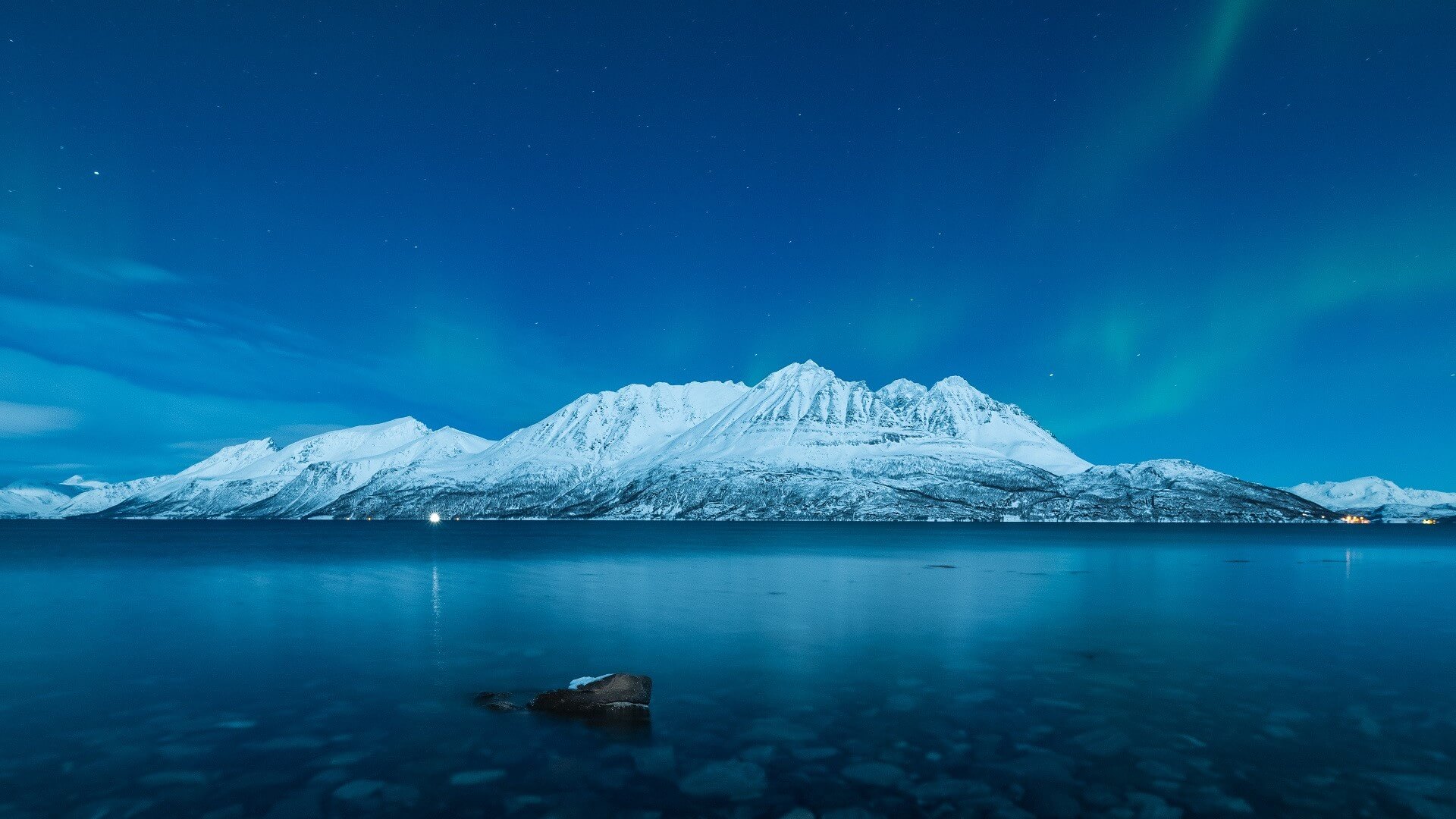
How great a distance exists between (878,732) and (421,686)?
48.2 feet

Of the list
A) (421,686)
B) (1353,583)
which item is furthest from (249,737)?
(1353,583)

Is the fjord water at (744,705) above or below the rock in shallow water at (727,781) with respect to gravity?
below

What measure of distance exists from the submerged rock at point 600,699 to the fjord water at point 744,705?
890 mm

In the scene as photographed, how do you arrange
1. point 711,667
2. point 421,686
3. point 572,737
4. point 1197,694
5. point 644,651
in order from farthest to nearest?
point 644,651
point 711,667
point 421,686
point 1197,694
point 572,737

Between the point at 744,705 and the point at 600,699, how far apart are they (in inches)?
162

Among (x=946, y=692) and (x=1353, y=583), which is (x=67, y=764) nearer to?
(x=946, y=692)

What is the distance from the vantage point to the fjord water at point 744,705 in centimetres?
1565

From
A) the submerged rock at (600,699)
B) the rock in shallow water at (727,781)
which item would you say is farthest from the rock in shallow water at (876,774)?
the submerged rock at (600,699)

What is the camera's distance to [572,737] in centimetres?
1934

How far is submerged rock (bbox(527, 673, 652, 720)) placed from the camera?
2161 centimetres

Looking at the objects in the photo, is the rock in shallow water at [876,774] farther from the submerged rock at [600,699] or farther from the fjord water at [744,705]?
the submerged rock at [600,699]

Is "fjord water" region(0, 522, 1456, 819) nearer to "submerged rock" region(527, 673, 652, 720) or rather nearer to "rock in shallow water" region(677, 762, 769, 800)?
"rock in shallow water" region(677, 762, 769, 800)

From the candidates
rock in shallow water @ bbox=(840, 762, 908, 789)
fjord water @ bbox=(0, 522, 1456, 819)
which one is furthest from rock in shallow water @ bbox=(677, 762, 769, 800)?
rock in shallow water @ bbox=(840, 762, 908, 789)

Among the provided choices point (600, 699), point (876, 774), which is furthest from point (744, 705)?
point (876, 774)
